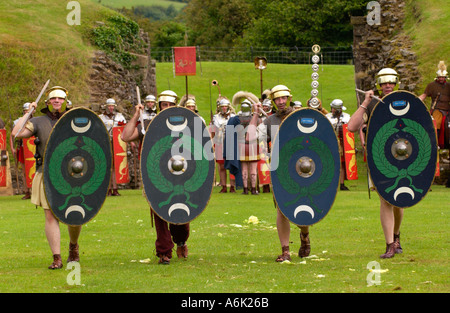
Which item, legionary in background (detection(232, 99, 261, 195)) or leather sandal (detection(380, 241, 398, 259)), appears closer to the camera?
leather sandal (detection(380, 241, 398, 259))

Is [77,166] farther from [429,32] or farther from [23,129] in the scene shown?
[429,32]

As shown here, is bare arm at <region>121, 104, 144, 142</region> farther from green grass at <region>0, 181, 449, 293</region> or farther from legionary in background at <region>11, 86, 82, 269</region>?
green grass at <region>0, 181, 449, 293</region>

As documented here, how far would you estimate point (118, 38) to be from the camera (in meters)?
24.1

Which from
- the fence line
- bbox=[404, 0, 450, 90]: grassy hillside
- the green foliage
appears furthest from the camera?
the fence line

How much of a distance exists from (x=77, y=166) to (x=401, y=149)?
322cm

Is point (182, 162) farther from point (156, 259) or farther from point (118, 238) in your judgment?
point (118, 238)

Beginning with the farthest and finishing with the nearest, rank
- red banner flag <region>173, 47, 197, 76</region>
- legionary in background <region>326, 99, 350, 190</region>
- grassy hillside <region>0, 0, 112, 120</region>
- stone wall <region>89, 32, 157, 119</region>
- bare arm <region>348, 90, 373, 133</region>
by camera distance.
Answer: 1. stone wall <region>89, 32, 157, 119</region>
2. grassy hillside <region>0, 0, 112, 120</region>
3. red banner flag <region>173, 47, 197, 76</region>
4. legionary in background <region>326, 99, 350, 190</region>
5. bare arm <region>348, 90, 373, 133</region>

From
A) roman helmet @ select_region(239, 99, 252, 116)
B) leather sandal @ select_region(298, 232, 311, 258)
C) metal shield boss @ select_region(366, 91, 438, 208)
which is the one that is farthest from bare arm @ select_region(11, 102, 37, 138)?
roman helmet @ select_region(239, 99, 252, 116)

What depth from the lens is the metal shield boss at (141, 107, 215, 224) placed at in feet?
27.2

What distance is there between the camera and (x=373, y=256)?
8672 millimetres

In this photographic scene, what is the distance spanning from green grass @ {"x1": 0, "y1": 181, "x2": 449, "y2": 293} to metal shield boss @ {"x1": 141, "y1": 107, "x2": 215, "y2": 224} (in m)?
0.61

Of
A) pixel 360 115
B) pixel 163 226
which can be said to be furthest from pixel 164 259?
pixel 360 115

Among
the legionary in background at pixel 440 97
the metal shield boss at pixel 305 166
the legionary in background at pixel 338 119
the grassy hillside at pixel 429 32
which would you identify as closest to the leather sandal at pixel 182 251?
the metal shield boss at pixel 305 166

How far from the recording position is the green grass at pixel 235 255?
7199mm
